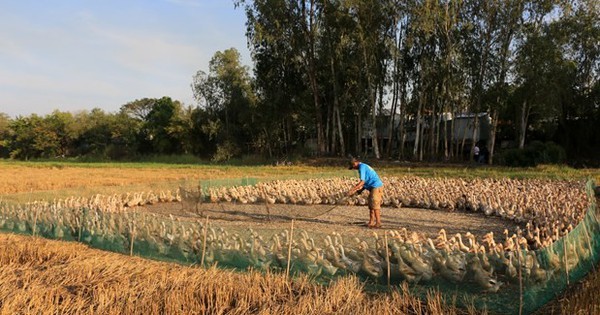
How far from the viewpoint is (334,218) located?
37.1 ft

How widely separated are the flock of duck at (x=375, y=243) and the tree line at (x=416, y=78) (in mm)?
14891

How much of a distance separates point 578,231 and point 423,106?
26121 mm

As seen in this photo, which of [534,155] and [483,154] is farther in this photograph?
[483,154]

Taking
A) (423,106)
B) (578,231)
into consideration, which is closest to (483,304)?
(578,231)

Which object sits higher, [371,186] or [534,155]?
[534,155]

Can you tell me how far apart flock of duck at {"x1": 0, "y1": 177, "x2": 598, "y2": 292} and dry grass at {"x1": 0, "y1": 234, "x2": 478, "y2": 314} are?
22.8 inches

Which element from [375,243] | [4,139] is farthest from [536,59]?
[4,139]

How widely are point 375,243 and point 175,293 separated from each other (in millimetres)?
2586

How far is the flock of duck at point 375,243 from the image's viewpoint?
205 inches

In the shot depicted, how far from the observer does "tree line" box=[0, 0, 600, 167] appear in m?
26.7

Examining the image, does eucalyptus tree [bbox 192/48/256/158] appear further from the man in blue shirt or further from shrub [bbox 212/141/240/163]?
the man in blue shirt

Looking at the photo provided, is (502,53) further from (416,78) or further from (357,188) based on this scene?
(357,188)

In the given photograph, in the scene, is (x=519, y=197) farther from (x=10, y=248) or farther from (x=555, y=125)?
(x=555, y=125)

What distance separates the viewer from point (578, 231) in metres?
6.09
